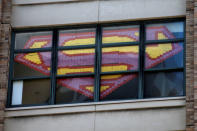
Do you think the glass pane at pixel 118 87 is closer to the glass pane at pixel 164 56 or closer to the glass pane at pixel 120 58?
the glass pane at pixel 120 58

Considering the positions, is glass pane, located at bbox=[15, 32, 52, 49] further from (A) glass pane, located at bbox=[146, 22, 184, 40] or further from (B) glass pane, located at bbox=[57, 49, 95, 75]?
(A) glass pane, located at bbox=[146, 22, 184, 40]

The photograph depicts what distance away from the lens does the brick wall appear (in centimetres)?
2296

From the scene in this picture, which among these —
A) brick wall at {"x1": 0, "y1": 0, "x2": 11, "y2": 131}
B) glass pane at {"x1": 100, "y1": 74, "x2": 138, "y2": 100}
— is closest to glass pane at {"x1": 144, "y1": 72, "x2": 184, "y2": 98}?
glass pane at {"x1": 100, "y1": 74, "x2": 138, "y2": 100}

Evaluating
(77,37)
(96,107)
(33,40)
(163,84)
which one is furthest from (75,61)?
(163,84)

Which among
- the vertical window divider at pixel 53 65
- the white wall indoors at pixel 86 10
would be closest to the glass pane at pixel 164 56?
the white wall indoors at pixel 86 10

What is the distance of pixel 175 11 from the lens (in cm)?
2297

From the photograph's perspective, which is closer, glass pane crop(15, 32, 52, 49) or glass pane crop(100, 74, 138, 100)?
glass pane crop(100, 74, 138, 100)

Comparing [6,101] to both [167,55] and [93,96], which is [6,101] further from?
[167,55]

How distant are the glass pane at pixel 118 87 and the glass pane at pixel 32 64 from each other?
6.59ft

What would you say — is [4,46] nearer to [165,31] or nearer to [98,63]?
[98,63]

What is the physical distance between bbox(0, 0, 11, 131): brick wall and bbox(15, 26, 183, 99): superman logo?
1.96ft

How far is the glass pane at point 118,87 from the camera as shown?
22.6 m

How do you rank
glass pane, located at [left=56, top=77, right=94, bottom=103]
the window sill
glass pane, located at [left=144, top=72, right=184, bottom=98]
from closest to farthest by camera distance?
the window sill, glass pane, located at [left=144, top=72, right=184, bottom=98], glass pane, located at [left=56, top=77, right=94, bottom=103]

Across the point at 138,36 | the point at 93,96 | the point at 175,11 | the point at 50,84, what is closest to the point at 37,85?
the point at 50,84
